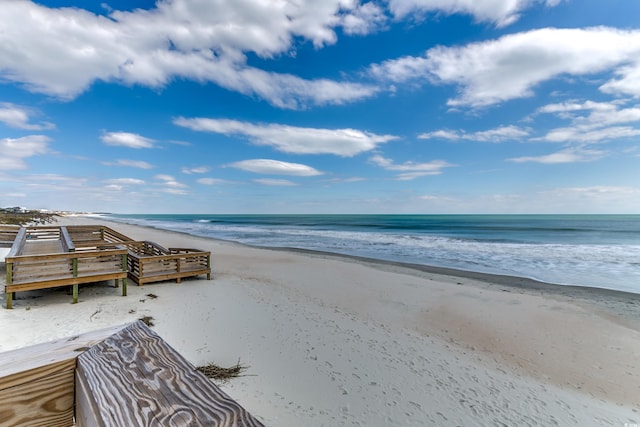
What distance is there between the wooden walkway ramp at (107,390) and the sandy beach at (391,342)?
3158 mm

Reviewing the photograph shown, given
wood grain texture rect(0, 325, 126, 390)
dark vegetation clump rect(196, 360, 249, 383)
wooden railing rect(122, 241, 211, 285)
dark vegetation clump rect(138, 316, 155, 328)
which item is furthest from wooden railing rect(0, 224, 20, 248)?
wood grain texture rect(0, 325, 126, 390)

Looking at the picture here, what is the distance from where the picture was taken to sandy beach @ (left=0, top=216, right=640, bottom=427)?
417cm

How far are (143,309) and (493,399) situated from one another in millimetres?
7554

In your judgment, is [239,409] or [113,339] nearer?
[239,409]

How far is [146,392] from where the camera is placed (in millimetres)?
1031

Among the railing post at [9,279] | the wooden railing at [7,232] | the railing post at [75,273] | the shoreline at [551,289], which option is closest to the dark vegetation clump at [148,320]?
the railing post at [75,273]

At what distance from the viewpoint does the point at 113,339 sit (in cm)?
→ 132

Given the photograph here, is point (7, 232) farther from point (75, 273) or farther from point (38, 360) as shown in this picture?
point (38, 360)

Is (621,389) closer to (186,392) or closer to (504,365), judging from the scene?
(504,365)

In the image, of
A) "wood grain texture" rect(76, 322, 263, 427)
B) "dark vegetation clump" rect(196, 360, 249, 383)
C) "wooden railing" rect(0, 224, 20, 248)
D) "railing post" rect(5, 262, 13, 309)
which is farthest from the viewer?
"wooden railing" rect(0, 224, 20, 248)

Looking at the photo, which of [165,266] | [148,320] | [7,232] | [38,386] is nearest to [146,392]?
[38,386]

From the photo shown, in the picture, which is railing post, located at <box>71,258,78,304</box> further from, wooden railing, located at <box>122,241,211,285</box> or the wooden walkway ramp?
the wooden walkway ramp

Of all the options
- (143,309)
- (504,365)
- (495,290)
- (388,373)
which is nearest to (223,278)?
(143,309)

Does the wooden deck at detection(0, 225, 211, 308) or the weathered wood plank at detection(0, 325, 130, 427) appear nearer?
the weathered wood plank at detection(0, 325, 130, 427)
